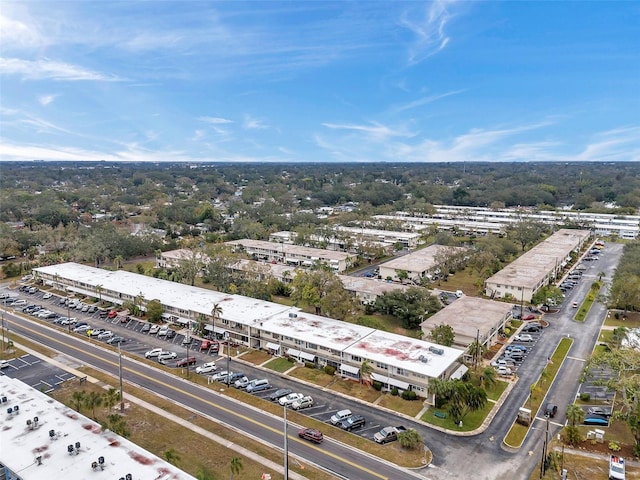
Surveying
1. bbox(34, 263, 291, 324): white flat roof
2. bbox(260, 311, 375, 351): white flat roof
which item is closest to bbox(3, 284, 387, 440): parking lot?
bbox(34, 263, 291, 324): white flat roof

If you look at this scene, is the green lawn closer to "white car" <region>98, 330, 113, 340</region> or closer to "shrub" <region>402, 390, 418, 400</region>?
"shrub" <region>402, 390, 418, 400</region>

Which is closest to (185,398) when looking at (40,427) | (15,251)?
(40,427)

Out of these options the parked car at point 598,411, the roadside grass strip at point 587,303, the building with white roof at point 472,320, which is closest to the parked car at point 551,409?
the parked car at point 598,411

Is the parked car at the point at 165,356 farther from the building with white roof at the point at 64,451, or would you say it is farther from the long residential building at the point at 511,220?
the long residential building at the point at 511,220

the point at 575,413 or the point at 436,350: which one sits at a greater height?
the point at 436,350

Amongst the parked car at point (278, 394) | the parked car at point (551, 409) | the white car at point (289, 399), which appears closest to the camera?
the parked car at point (551, 409)

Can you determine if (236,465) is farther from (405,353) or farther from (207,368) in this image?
(405,353)

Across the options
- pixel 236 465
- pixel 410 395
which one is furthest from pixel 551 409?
pixel 236 465
